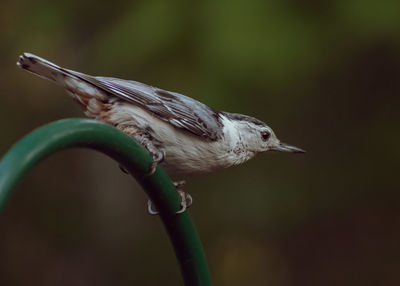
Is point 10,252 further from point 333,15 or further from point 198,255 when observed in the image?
point 198,255

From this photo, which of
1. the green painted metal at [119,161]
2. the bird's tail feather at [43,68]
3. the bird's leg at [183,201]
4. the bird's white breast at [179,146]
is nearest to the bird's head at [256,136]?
the bird's white breast at [179,146]

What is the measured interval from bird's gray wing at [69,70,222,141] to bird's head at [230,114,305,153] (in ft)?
0.52

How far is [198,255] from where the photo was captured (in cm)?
260

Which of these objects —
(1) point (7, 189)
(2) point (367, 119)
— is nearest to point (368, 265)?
(2) point (367, 119)

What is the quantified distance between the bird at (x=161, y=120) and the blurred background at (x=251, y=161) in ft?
3.39

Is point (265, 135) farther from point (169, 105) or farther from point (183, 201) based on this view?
point (183, 201)

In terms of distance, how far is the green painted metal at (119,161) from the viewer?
5.72 feet

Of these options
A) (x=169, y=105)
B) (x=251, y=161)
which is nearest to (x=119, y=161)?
(x=169, y=105)

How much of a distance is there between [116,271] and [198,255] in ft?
10.4

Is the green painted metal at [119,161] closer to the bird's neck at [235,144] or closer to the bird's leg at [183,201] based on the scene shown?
the bird's leg at [183,201]

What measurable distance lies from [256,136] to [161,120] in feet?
2.09

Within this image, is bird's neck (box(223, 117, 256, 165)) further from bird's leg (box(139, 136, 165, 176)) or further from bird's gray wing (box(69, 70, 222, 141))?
bird's leg (box(139, 136, 165, 176))

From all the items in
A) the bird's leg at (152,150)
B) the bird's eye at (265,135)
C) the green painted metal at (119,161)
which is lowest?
the green painted metal at (119,161)

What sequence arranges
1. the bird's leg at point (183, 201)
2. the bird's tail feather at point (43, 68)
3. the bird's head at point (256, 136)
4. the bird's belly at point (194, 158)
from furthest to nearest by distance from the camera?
the bird's head at point (256, 136) < the bird's belly at point (194, 158) < the bird's tail feather at point (43, 68) < the bird's leg at point (183, 201)
